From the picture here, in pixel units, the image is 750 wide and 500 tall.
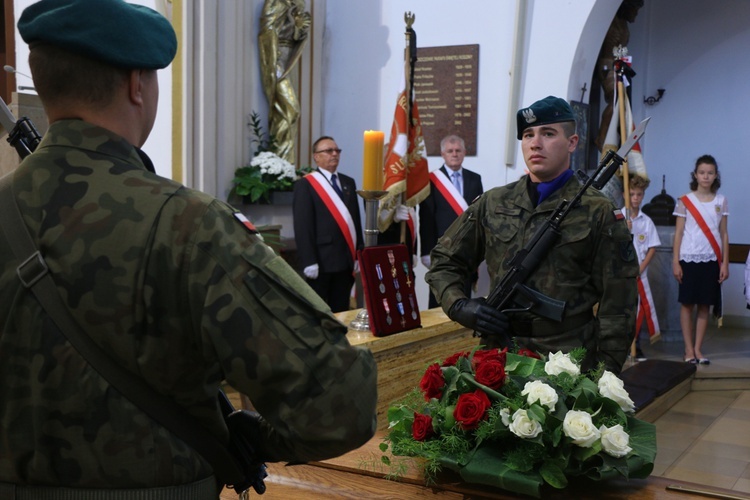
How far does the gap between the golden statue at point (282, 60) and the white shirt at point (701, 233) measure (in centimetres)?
299

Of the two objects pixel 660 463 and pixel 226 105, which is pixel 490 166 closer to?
pixel 226 105

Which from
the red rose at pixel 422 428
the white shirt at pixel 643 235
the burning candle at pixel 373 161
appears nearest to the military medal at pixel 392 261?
the burning candle at pixel 373 161

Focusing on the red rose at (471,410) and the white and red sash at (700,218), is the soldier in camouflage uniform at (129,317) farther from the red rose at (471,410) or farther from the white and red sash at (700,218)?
the white and red sash at (700,218)

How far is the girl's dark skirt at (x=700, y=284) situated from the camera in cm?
598

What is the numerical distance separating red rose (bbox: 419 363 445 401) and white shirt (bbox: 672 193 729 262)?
4.78m

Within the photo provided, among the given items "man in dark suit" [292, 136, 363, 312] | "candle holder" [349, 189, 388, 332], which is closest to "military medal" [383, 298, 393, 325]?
"candle holder" [349, 189, 388, 332]

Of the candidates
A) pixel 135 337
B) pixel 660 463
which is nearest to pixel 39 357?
pixel 135 337

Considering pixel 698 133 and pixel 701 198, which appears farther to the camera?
pixel 698 133

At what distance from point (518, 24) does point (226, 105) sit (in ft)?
7.35

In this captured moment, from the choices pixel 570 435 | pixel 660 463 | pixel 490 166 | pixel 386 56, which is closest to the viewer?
pixel 570 435

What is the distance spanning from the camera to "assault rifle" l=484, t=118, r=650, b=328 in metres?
2.48

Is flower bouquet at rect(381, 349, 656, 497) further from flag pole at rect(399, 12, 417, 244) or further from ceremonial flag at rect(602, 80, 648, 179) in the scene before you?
ceremonial flag at rect(602, 80, 648, 179)

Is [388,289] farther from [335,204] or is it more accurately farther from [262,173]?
[262,173]

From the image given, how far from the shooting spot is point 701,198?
6.17 m
